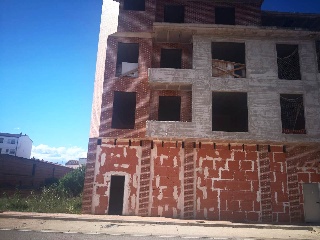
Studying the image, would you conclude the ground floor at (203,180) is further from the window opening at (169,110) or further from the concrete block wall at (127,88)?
the window opening at (169,110)

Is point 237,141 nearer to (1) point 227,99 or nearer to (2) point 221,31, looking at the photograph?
(1) point 227,99

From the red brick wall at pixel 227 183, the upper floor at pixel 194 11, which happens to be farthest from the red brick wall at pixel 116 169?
the upper floor at pixel 194 11

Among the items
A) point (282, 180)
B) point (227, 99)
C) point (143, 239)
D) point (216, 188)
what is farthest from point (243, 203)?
point (143, 239)

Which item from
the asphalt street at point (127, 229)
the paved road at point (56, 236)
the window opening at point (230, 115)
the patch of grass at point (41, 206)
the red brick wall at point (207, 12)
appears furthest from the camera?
the red brick wall at point (207, 12)

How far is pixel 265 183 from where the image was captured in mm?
14273

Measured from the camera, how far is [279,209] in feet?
46.1

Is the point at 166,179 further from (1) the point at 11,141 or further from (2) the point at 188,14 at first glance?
(1) the point at 11,141

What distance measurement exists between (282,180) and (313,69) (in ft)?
24.5

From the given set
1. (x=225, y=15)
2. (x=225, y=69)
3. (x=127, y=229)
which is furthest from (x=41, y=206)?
(x=225, y=15)

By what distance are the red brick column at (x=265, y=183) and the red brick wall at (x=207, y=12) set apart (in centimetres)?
955

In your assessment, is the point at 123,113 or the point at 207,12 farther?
the point at 207,12

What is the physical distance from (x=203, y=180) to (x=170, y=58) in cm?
900

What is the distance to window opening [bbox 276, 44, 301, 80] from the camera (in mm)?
16480

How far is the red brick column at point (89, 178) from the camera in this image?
14.2 metres
